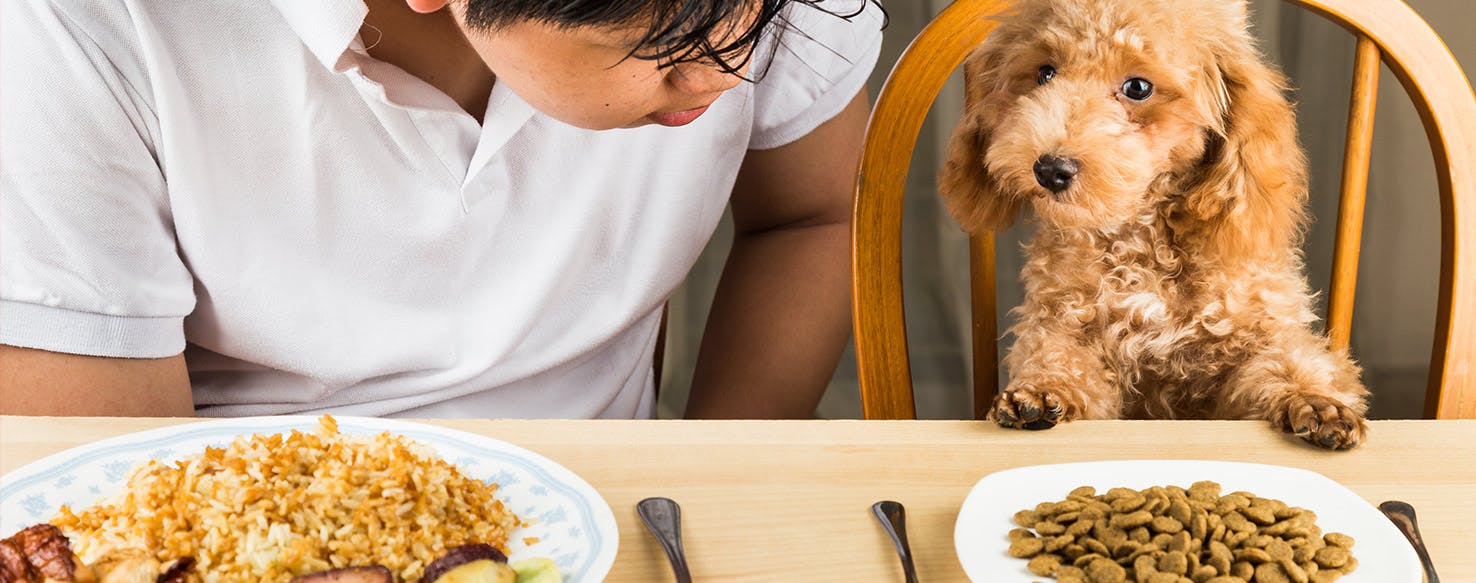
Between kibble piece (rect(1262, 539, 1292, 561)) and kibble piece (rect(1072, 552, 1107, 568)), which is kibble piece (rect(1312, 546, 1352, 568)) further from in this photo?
kibble piece (rect(1072, 552, 1107, 568))

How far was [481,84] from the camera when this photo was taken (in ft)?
3.25

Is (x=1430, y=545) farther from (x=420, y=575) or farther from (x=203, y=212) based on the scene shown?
(x=203, y=212)

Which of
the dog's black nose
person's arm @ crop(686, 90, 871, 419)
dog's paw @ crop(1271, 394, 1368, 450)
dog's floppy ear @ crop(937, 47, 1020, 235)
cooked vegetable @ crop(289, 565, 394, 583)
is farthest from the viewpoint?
person's arm @ crop(686, 90, 871, 419)

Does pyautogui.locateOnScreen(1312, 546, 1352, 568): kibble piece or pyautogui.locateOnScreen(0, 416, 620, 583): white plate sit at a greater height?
pyautogui.locateOnScreen(0, 416, 620, 583): white plate

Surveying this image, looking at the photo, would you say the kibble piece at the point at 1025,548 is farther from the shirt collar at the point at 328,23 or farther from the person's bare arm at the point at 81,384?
the person's bare arm at the point at 81,384

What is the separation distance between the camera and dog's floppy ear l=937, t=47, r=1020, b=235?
105cm

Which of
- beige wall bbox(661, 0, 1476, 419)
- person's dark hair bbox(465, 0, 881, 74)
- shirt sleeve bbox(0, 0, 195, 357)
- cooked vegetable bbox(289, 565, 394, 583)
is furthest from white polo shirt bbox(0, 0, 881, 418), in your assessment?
beige wall bbox(661, 0, 1476, 419)

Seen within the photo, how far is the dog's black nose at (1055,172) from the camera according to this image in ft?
3.01

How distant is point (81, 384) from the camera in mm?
875

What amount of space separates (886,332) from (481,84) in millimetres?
428

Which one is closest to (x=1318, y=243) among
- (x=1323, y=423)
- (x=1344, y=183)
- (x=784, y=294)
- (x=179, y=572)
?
(x=1344, y=183)

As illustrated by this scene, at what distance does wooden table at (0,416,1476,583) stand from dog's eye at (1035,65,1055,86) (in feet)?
1.09

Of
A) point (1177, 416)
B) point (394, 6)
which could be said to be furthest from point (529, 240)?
point (1177, 416)

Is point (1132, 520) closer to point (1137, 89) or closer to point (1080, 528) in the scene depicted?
point (1080, 528)
